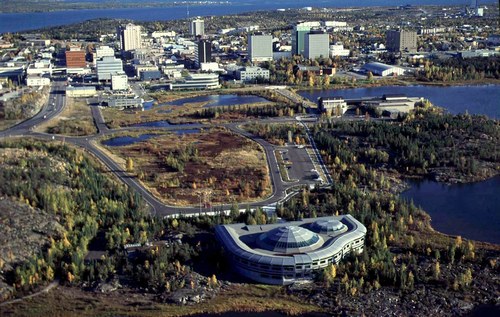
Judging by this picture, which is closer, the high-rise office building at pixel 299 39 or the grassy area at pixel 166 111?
the grassy area at pixel 166 111

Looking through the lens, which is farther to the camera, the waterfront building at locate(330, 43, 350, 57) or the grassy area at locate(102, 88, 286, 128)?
the waterfront building at locate(330, 43, 350, 57)

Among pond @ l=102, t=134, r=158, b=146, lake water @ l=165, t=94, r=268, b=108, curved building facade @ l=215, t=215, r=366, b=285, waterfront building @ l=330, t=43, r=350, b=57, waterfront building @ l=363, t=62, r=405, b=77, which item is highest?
waterfront building @ l=330, t=43, r=350, b=57

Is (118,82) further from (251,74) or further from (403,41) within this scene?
(403,41)

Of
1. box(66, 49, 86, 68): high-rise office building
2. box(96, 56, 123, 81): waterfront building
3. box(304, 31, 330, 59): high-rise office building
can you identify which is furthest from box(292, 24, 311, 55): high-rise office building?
box(66, 49, 86, 68): high-rise office building

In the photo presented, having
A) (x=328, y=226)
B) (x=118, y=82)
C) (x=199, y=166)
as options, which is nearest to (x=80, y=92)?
(x=118, y=82)

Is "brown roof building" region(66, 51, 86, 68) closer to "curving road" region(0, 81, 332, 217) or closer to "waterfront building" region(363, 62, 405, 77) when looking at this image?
"curving road" region(0, 81, 332, 217)

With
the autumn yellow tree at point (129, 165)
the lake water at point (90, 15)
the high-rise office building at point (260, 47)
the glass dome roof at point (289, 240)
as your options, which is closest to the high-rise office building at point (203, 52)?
the high-rise office building at point (260, 47)

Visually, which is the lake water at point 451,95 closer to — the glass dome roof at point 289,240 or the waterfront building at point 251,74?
the waterfront building at point 251,74
